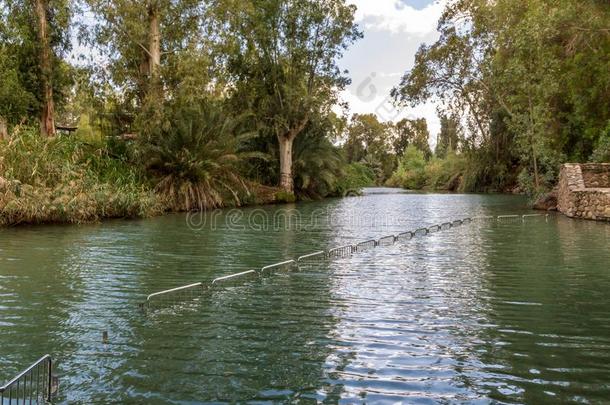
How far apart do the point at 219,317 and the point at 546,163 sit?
69.5ft

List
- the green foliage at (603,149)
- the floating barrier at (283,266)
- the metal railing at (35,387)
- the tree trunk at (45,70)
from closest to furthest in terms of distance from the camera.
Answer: the metal railing at (35,387), the floating barrier at (283,266), the tree trunk at (45,70), the green foliage at (603,149)

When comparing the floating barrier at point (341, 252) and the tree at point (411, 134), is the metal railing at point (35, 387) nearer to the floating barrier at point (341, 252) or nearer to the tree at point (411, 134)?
the floating barrier at point (341, 252)

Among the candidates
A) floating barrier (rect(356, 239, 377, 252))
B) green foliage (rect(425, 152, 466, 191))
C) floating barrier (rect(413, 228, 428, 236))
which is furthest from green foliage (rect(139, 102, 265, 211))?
green foliage (rect(425, 152, 466, 191))

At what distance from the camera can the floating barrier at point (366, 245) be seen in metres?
10.3

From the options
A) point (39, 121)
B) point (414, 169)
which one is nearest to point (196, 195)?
point (39, 121)

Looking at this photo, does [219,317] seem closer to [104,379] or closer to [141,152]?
[104,379]

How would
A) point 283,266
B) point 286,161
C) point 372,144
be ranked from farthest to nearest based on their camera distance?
1. point 372,144
2. point 286,161
3. point 283,266

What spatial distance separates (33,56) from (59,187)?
9.41 metres

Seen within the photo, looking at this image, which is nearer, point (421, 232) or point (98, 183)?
point (421, 232)

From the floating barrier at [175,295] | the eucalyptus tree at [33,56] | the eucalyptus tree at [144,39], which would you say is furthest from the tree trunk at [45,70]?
the floating barrier at [175,295]

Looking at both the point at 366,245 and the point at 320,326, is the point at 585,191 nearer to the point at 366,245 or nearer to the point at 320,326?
the point at 366,245

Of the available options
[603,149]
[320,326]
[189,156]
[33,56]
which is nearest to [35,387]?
Answer: [320,326]

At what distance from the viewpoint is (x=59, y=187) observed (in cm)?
1453

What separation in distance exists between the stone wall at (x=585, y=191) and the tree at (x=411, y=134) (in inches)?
2687
